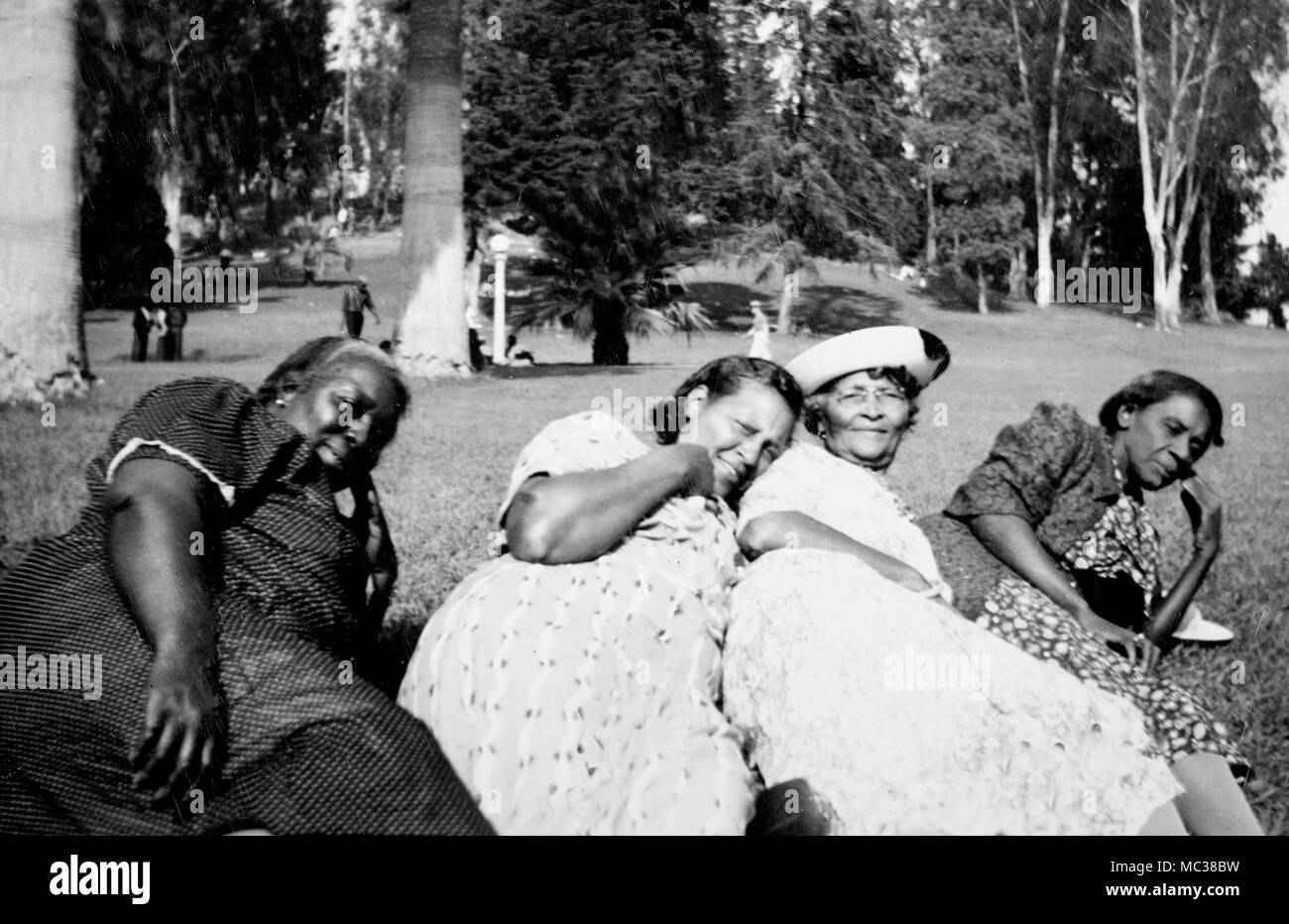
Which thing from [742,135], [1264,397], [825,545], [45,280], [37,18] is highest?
[37,18]

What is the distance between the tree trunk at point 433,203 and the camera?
429 centimetres

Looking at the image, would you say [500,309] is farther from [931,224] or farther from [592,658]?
[592,658]

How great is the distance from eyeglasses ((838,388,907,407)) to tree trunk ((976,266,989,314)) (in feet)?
4.86

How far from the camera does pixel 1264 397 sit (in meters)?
4.35

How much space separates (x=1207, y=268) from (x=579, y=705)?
336 centimetres

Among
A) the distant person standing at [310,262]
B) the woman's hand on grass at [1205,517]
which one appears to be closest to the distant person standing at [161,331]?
the distant person standing at [310,262]

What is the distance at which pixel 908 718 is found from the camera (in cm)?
213

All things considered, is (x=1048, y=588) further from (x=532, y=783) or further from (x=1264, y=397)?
(x=1264, y=397)

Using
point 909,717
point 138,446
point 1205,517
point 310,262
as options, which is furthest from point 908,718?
point 310,262

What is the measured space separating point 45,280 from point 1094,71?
13.8ft

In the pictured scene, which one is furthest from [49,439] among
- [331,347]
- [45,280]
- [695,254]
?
[695,254]

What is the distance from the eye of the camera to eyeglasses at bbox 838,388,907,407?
3084 mm

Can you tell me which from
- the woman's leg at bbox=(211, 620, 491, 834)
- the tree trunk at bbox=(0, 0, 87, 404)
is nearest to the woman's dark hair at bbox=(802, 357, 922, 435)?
the woman's leg at bbox=(211, 620, 491, 834)

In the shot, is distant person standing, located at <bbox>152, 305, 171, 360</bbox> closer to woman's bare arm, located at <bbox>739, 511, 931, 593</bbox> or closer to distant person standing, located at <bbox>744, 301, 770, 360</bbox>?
distant person standing, located at <bbox>744, 301, 770, 360</bbox>
